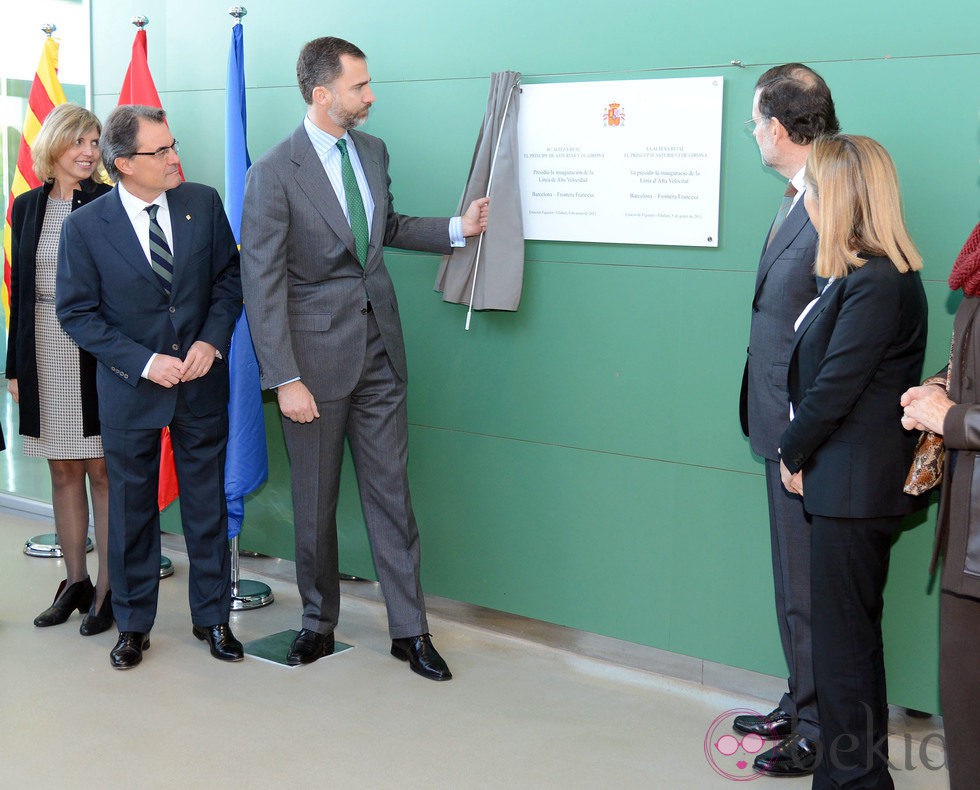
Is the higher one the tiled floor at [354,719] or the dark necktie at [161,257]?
the dark necktie at [161,257]

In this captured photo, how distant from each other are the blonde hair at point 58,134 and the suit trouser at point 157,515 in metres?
1.03

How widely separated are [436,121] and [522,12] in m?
0.49

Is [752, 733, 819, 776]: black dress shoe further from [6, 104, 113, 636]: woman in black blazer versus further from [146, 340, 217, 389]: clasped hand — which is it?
[6, 104, 113, 636]: woman in black blazer

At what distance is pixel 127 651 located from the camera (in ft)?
11.8

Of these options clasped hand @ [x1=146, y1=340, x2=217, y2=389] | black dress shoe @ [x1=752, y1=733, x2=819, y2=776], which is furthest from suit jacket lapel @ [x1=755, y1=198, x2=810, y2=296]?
clasped hand @ [x1=146, y1=340, x2=217, y2=389]

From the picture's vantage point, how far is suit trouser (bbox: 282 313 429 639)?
140 inches

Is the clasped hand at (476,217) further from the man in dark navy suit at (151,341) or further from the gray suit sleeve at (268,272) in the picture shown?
the man in dark navy suit at (151,341)

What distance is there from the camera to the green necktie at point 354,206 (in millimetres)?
3486

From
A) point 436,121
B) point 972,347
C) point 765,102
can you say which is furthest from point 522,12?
point 972,347

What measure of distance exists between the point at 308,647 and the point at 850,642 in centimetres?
187

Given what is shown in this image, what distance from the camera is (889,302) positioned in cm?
241

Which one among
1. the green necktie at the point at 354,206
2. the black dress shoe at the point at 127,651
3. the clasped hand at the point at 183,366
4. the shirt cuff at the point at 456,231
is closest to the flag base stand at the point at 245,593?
the black dress shoe at the point at 127,651

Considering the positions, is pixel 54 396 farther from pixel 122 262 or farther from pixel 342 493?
pixel 342 493

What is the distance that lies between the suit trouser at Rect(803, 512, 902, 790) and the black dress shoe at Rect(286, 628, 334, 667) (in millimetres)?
1763
